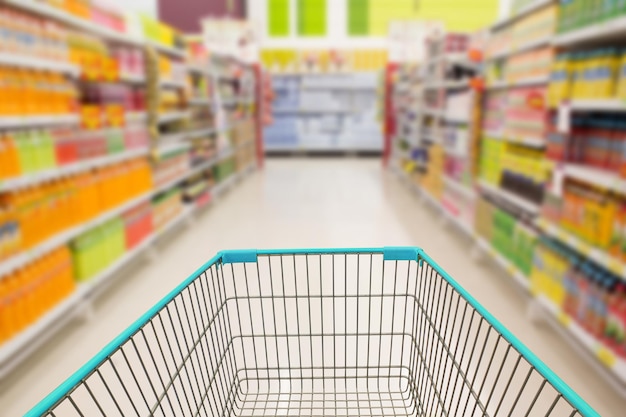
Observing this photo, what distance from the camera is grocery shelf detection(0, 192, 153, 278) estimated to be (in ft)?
7.70

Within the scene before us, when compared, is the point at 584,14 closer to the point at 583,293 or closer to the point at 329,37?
the point at 583,293

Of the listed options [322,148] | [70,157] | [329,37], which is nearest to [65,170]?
[70,157]

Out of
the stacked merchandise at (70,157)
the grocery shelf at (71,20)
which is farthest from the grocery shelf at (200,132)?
the grocery shelf at (71,20)

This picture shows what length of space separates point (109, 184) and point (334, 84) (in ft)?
28.2

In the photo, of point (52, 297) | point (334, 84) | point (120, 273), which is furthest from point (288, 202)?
point (334, 84)

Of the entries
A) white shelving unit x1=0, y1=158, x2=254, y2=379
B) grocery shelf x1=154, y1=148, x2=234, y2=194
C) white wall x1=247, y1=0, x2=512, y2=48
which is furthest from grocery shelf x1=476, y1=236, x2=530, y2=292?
white wall x1=247, y1=0, x2=512, y2=48

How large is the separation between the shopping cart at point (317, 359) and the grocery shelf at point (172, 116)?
198 centimetres

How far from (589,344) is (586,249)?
0.47m

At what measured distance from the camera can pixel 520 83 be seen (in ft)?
11.4

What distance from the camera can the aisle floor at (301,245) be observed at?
2412mm

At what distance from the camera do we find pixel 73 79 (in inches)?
127

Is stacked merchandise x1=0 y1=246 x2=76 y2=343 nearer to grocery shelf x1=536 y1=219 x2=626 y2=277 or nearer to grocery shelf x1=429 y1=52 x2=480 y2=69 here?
grocery shelf x1=536 y1=219 x2=626 y2=277

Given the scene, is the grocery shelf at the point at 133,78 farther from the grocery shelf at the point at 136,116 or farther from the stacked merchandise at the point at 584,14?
the stacked merchandise at the point at 584,14

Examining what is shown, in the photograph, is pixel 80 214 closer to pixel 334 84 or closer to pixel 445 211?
pixel 445 211
